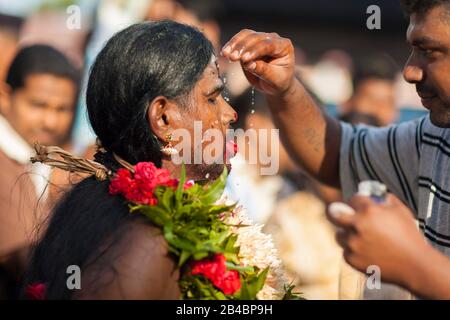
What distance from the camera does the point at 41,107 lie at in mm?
5520

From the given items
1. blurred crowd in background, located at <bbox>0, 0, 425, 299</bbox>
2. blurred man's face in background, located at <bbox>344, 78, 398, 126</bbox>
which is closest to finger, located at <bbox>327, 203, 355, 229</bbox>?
blurred crowd in background, located at <bbox>0, 0, 425, 299</bbox>

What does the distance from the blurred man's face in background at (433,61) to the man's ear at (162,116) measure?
1220mm

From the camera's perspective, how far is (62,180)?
3.93 meters

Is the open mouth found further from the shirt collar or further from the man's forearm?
the shirt collar

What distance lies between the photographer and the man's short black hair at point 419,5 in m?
3.68

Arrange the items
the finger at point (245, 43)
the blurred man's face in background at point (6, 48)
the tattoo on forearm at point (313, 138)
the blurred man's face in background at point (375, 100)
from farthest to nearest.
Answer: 1. the blurred man's face in background at point (375, 100)
2. the blurred man's face in background at point (6, 48)
3. the tattoo on forearm at point (313, 138)
4. the finger at point (245, 43)

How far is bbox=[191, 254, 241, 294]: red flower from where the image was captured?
286cm

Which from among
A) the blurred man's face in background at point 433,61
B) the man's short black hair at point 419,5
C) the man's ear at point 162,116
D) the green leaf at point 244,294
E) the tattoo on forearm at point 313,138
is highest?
the man's short black hair at point 419,5

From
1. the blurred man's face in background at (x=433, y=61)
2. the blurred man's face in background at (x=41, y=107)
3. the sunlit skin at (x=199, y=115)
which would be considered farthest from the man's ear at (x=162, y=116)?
the blurred man's face in background at (x=41, y=107)

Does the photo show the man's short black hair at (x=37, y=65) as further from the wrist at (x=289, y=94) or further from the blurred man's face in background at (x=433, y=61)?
the blurred man's face in background at (x=433, y=61)

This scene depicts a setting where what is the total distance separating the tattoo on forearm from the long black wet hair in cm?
125

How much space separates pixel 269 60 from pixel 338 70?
19.2 feet

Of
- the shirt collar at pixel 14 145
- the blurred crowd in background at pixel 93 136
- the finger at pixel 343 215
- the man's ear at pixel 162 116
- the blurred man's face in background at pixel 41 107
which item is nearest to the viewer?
the finger at pixel 343 215
